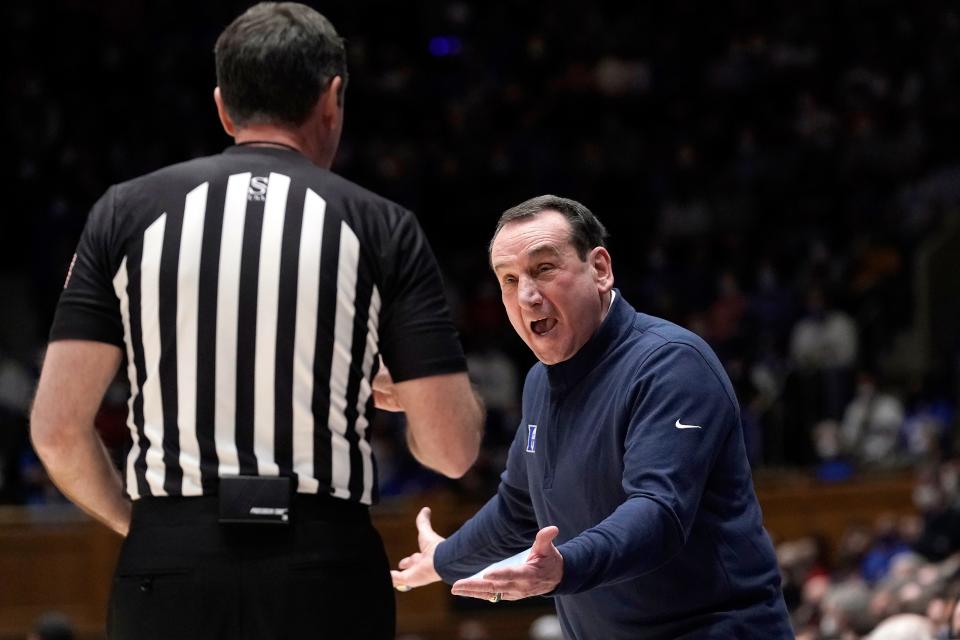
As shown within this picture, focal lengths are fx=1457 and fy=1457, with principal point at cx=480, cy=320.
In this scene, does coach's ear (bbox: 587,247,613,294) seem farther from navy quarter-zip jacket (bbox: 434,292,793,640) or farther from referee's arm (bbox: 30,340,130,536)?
referee's arm (bbox: 30,340,130,536)

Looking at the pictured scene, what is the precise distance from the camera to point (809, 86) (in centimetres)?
1934

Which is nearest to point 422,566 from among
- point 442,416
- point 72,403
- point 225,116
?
point 442,416

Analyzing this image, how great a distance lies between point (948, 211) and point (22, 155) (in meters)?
10.9

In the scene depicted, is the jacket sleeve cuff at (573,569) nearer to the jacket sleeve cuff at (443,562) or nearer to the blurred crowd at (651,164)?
the jacket sleeve cuff at (443,562)

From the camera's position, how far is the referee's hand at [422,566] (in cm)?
345

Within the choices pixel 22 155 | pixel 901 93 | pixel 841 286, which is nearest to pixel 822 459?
pixel 841 286

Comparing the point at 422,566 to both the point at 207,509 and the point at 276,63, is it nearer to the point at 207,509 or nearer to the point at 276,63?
the point at 207,509

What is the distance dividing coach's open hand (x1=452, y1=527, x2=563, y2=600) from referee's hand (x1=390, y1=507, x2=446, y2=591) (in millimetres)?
756

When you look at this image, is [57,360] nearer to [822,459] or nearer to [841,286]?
[822,459]

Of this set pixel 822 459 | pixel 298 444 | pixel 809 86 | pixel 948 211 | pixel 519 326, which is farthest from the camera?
pixel 809 86

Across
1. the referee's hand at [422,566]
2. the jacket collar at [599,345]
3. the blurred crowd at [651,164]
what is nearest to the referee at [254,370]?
the jacket collar at [599,345]

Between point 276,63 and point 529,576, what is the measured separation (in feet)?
3.80

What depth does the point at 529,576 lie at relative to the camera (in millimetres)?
2631

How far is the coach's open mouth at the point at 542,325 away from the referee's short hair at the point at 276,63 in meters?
0.67
